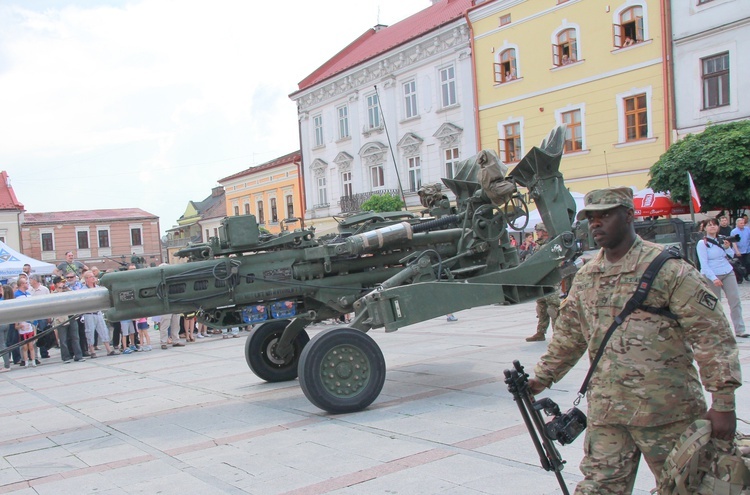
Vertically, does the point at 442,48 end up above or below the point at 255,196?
above

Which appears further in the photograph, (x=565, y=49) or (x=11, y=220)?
(x=11, y=220)

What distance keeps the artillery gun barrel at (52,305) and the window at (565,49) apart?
2323 cm

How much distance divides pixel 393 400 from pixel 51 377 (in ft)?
23.7

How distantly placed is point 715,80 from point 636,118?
2.99 m

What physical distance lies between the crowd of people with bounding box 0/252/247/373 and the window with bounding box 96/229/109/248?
48025 mm

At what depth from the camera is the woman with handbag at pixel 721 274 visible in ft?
34.2

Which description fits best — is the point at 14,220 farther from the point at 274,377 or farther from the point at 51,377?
the point at 274,377

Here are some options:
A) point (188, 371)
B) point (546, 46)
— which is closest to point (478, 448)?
point (188, 371)

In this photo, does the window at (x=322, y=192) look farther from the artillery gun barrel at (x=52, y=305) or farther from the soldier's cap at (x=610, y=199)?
the soldier's cap at (x=610, y=199)

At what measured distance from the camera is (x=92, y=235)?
62.3m

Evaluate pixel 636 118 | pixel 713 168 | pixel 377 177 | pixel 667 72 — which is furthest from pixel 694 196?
pixel 377 177

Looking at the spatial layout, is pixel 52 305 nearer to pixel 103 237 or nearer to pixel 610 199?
pixel 610 199

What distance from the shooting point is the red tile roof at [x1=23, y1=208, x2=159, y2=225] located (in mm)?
60469

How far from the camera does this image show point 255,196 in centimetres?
4947
